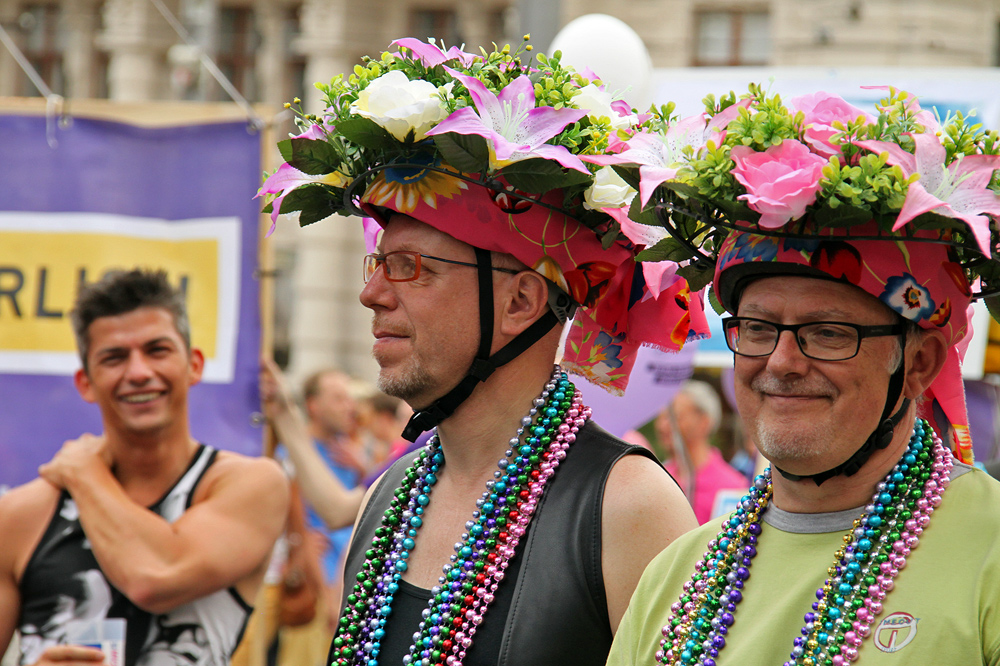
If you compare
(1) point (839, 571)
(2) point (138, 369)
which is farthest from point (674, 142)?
(2) point (138, 369)

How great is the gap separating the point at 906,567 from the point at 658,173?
30.4 inches

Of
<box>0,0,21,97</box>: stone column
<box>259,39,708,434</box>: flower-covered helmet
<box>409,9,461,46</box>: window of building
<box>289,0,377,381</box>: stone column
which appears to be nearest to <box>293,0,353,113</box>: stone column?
<box>289,0,377,381</box>: stone column

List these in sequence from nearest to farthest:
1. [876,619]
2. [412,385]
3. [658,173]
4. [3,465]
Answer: [876,619] < [658,173] < [412,385] < [3,465]

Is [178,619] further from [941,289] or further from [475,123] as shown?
[941,289]

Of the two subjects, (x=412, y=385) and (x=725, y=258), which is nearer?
(x=725, y=258)

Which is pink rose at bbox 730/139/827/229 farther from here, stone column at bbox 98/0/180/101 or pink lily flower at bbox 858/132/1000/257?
stone column at bbox 98/0/180/101

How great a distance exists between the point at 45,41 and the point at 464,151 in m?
21.7

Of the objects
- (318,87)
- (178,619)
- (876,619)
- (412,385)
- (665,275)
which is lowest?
(178,619)

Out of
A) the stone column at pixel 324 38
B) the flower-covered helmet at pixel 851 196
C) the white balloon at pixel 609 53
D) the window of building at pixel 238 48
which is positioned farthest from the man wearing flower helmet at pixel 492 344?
the window of building at pixel 238 48

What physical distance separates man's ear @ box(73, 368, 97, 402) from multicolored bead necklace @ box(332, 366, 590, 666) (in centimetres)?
149

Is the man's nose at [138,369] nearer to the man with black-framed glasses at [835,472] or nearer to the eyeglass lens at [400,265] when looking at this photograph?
the eyeglass lens at [400,265]

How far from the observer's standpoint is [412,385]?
263 cm

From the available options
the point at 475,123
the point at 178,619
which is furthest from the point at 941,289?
the point at 178,619

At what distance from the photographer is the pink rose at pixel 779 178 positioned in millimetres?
1938
